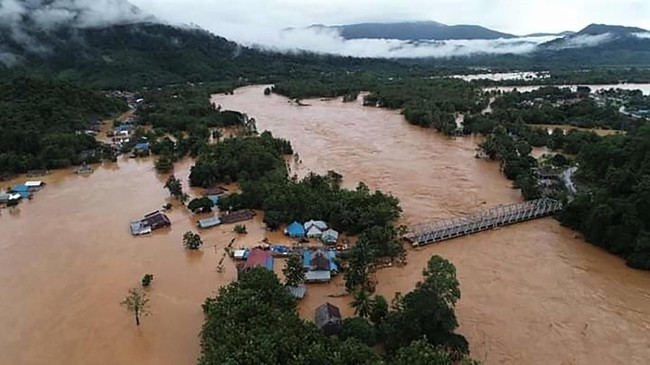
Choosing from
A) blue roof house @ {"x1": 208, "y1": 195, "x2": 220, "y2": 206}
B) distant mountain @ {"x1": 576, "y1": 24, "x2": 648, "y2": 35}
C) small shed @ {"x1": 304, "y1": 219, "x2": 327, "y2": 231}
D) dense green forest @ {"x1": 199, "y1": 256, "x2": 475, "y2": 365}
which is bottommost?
blue roof house @ {"x1": 208, "y1": 195, "x2": 220, "y2": 206}

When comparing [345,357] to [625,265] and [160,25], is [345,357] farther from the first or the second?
[160,25]

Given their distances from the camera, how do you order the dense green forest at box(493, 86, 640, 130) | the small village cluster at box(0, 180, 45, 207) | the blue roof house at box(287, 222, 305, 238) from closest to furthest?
the blue roof house at box(287, 222, 305, 238) → the small village cluster at box(0, 180, 45, 207) → the dense green forest at box(493, 86, 640, 130)

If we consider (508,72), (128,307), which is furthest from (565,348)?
(508,72)

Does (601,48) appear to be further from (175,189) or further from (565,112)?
(175,189)

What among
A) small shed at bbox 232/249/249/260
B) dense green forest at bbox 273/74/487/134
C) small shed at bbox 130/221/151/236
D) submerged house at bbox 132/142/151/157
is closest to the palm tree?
small shed at bbox 232/249/249/260

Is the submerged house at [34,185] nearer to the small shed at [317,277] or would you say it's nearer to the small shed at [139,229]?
the small shed at [139,229]

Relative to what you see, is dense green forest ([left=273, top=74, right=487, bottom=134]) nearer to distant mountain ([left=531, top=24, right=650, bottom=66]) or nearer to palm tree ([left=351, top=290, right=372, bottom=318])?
palm tree ([left=351, top=290, right=372, bottom=318])

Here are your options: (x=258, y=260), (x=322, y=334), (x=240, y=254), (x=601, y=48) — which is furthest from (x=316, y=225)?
(x=601, y=48)
